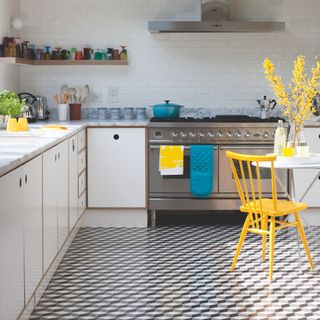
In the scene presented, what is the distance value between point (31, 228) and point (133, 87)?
3850 millimetres

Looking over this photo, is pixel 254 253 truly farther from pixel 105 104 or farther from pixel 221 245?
pixel 105 104

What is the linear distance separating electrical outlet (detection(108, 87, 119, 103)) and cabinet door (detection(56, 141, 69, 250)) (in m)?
2.09

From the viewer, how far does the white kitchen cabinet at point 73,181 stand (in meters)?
6.00

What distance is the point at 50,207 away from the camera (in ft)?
16.1

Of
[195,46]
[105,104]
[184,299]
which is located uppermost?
[195,46]

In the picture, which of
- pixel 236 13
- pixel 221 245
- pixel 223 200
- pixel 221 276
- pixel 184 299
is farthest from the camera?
pixel 236 13

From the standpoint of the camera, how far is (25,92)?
7836 mm

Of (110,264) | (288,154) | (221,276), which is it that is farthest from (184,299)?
(288,154)

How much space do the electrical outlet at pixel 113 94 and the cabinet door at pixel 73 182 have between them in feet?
5.01

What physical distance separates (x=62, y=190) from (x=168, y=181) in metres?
1.77

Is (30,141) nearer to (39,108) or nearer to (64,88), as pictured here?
(39,108)

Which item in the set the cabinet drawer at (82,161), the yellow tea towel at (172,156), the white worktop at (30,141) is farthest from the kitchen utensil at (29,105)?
the yellow tea towel at (172,156)

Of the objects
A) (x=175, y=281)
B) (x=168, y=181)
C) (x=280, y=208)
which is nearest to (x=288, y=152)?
(x=280, y=208)

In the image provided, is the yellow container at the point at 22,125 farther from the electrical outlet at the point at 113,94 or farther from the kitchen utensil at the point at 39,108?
the electrical outlet at the point at 113,94
